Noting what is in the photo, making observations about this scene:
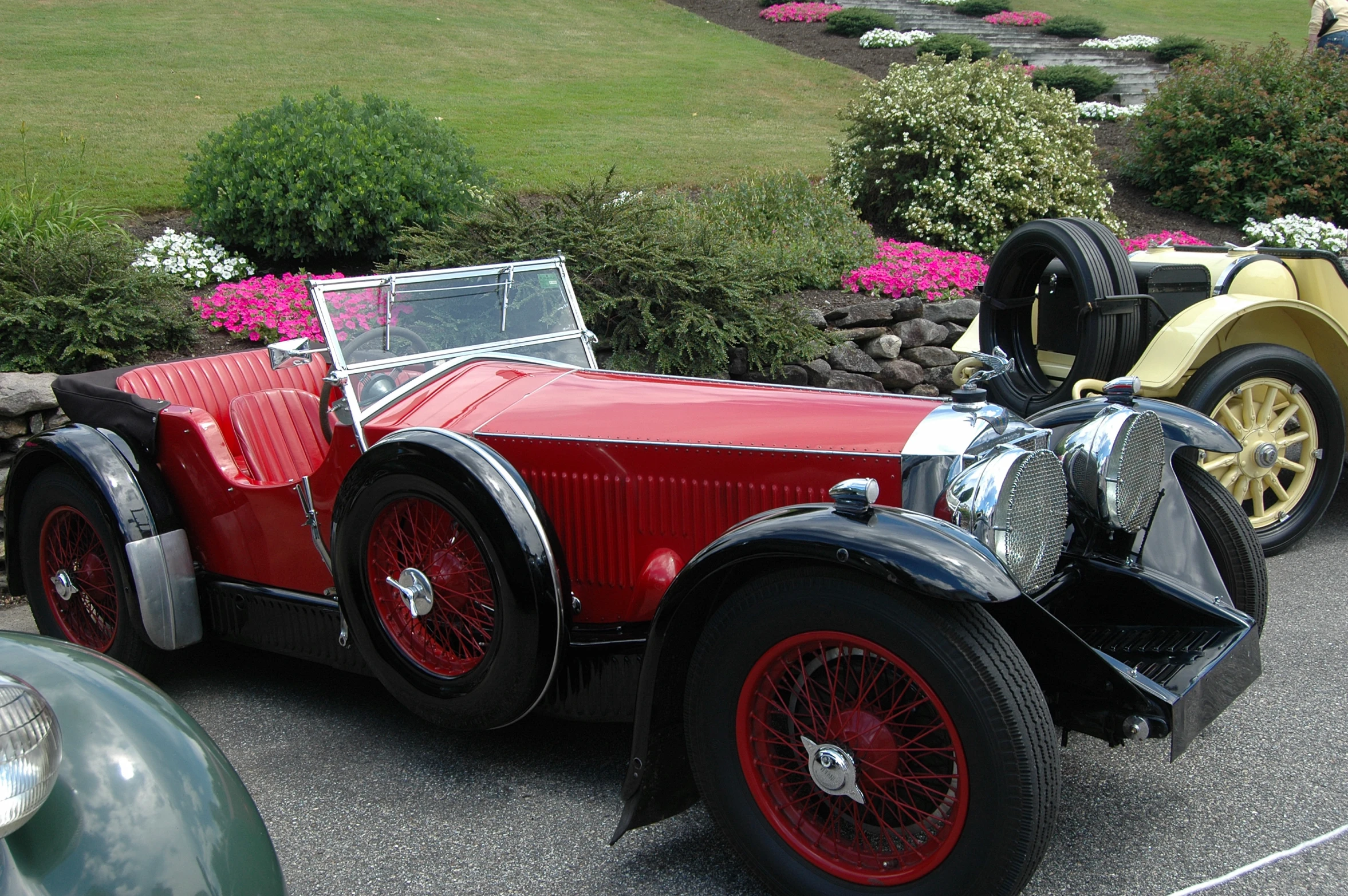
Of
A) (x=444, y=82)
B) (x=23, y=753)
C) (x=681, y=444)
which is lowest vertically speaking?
(x=681, y=444)

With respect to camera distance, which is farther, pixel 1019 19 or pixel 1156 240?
pixel 1019 19

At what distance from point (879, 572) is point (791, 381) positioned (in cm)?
396

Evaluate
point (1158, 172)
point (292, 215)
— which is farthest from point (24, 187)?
point (1158, 172)

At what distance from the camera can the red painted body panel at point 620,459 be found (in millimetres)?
2586

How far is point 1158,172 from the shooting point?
10.2 metres

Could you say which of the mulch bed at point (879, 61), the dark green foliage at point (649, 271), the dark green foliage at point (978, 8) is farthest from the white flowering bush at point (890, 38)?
the dark green foliage at point (649, 271)

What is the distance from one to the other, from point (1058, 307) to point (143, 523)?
14.0 ft

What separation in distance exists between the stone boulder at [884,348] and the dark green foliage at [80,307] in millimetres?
4076

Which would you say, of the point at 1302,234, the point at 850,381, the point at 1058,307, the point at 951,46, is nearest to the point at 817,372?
the point at 850,381

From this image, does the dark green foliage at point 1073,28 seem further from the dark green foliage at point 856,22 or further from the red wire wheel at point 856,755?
the red wire wheel at point 856,755

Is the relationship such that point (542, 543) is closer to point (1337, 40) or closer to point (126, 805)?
point (126, 805)

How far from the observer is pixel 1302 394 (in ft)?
14.3

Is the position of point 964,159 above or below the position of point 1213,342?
above

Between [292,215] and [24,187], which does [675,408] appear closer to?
[292,215]
